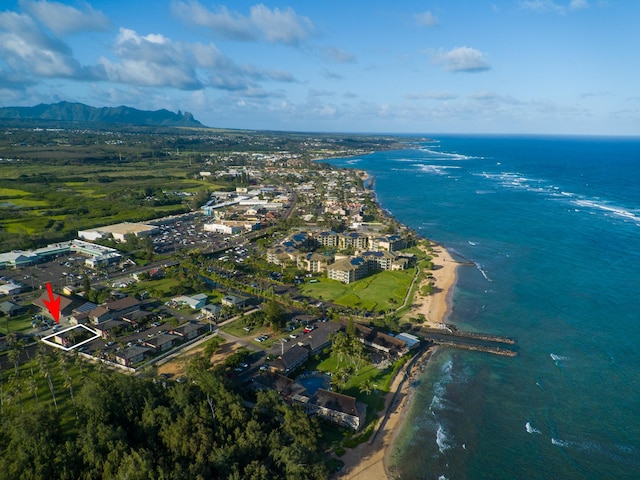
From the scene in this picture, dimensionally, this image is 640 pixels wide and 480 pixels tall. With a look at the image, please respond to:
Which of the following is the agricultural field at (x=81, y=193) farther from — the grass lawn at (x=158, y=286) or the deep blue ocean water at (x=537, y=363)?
the deep blue ocean water at (x=537, y=363)

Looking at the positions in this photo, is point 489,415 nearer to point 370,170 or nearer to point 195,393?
point 195,393

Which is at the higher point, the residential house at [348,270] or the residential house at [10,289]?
the residential house at [348,270]

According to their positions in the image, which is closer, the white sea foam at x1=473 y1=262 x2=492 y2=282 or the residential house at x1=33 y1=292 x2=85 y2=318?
the residential house at x1=33 y1=292 x2=85 y2=318

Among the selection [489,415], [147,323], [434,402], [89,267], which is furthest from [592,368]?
[89,267]

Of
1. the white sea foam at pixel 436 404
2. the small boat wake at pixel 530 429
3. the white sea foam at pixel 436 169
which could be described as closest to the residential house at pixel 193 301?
the white sea foam at pixel 436 404

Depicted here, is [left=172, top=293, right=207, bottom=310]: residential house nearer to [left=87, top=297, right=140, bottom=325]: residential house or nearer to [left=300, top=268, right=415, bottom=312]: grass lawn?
[left=87, top=297, right=140, bottom=325]: residential house

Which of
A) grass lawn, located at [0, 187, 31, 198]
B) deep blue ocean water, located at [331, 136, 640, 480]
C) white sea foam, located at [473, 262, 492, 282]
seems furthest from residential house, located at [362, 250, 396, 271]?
grass lawn, located at [0, 187, 31, 198]
